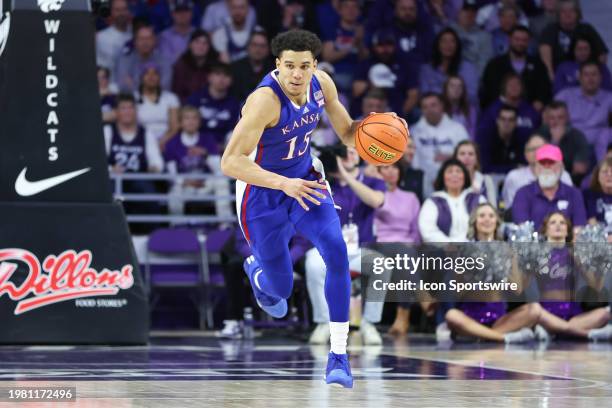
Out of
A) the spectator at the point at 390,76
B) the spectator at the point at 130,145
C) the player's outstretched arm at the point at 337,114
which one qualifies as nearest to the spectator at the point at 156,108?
the spectator at the point at 130,145

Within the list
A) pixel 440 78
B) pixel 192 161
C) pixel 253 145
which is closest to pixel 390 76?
pixel 440 78

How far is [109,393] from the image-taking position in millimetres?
7543

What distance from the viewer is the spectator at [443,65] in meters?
16.6

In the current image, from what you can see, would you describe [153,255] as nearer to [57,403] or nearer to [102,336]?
[102,336]

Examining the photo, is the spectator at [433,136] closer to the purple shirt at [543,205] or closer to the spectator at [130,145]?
the purple shirt at [543,205]

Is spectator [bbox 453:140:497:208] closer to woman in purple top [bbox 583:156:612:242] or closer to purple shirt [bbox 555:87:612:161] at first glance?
woman in purple top [bbox 583:156:612:242]

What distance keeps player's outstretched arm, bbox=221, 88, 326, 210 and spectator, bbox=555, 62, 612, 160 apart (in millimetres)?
9050

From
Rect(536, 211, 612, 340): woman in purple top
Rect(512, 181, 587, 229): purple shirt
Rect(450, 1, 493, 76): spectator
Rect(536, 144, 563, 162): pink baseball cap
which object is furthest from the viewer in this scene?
Rect(450, 1, 493, 76): spectator

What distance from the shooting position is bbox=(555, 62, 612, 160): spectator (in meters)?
16.3

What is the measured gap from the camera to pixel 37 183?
11.3 meters

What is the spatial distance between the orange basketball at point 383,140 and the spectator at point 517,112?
7806 mm

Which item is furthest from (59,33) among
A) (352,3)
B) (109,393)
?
(352,3)

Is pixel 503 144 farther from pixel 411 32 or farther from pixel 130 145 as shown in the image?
pixel 130 145
